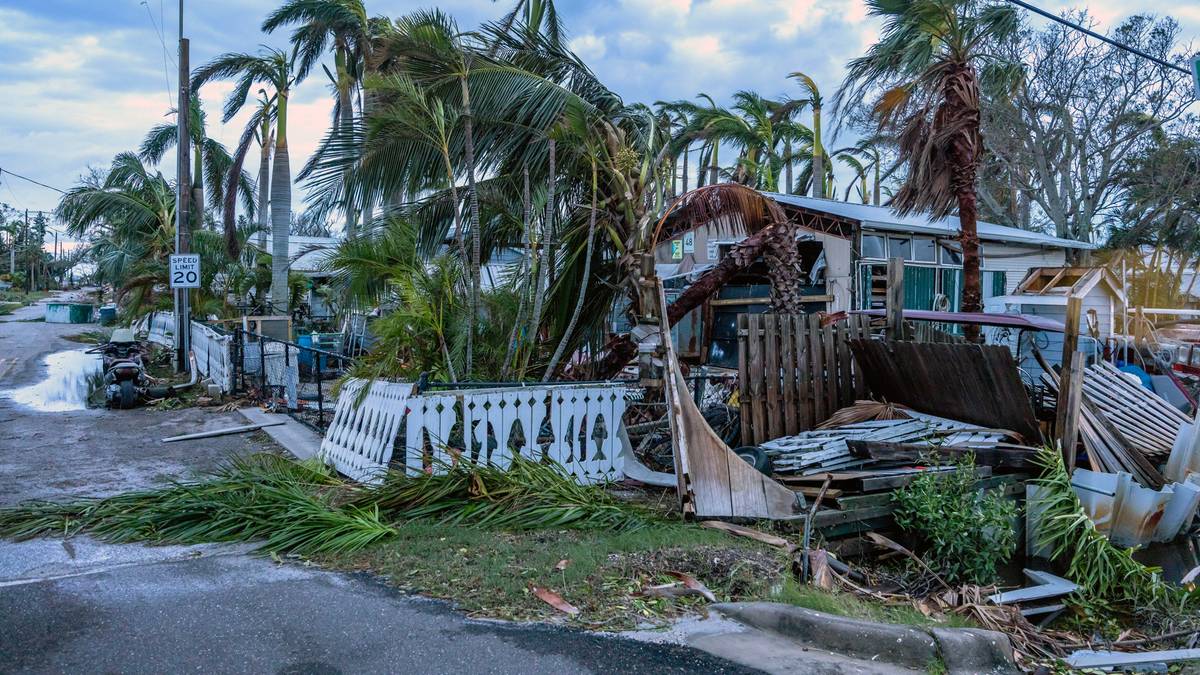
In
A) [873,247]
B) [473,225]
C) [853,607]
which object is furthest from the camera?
[873,247]

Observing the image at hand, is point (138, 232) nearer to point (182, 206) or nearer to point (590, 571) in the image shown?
point (182, 206)

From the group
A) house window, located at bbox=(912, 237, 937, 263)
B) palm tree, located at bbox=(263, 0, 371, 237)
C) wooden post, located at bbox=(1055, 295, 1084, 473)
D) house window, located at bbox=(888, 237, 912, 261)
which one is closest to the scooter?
palm tree, located at bbox=(263, 0, 371, 237)

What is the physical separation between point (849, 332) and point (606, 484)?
328 cm

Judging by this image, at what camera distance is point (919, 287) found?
16.4 m

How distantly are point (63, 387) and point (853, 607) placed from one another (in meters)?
15.5

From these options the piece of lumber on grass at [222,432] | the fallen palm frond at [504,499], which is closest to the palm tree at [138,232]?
the piece of lumber on grass at [222,432]

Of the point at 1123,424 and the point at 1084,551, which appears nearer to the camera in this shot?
the point at 1084,551

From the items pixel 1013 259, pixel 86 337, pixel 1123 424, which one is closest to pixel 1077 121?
pixel 1013 259

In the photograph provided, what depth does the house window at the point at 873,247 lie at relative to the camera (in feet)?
49.9

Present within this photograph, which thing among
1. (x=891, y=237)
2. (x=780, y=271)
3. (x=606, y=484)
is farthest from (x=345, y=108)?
(x=606, y=484)

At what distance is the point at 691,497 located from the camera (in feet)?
21.5

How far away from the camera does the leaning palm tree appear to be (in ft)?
35.8

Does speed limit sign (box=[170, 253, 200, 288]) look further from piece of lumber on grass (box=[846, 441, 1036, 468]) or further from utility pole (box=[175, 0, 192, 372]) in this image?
piece of lumber on grass (box=[846, 441, 1036, 468])

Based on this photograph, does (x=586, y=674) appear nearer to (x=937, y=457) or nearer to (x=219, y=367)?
(x=937, y=457)
